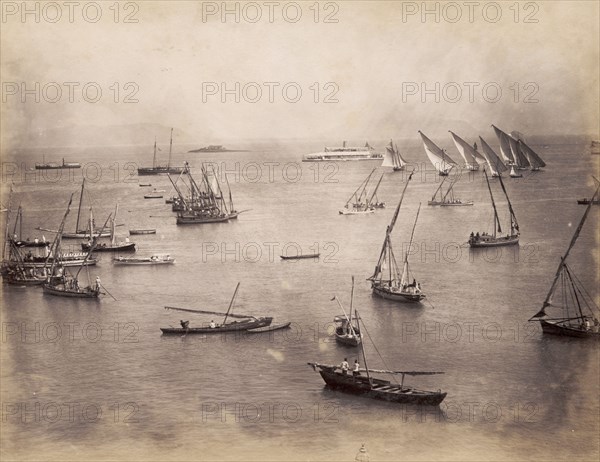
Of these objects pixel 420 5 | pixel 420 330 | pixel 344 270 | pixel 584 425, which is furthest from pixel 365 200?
pixel 584 425

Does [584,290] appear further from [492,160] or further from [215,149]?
[215,149]

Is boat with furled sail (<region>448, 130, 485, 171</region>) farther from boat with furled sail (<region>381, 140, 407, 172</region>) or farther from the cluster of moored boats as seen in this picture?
boat with furled sail (<region>381, 140, 407, 172</region>)

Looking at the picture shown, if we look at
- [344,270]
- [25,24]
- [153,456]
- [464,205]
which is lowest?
[153,456]

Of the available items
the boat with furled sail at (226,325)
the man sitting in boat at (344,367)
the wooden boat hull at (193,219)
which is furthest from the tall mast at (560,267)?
the wooden boat hull at (193,219)

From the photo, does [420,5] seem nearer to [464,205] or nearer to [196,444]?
[464,205]

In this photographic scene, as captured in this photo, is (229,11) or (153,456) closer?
(153,456)

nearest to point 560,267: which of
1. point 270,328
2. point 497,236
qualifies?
point 497,236
